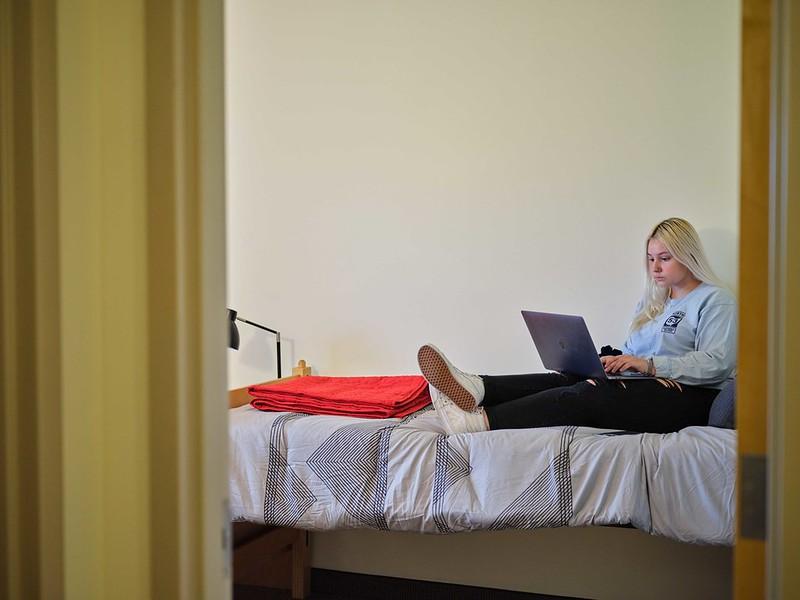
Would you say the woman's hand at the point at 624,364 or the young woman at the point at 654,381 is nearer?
the young woman at the point at 654,381

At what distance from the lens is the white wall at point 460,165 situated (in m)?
2.89

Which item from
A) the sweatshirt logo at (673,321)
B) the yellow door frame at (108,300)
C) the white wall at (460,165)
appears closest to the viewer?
the yellow door frame at (108,300)

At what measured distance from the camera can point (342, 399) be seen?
242cm

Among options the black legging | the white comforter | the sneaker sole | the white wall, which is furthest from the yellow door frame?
the white wall

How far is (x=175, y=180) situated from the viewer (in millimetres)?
812

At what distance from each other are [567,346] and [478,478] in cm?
62

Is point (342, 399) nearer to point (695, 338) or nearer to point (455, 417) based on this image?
point (455, 417)

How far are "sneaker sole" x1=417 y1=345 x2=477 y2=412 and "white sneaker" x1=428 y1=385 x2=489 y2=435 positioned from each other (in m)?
0.02

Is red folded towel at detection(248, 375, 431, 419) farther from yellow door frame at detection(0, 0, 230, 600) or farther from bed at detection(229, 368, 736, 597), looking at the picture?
yellow door frame at detection(0, 0, 230, 600)

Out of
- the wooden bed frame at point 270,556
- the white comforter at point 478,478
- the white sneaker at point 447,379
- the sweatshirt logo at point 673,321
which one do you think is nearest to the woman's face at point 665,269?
the sweatshirt logo at point 673,321

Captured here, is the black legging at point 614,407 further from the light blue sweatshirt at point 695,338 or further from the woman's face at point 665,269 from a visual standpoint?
the woman's face at point 665,269

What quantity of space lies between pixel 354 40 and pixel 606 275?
58.2 inches

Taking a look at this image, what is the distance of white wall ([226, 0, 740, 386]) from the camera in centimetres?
289

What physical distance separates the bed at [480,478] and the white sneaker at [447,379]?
12cm
